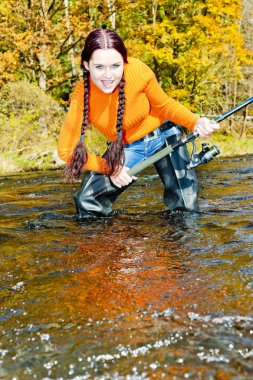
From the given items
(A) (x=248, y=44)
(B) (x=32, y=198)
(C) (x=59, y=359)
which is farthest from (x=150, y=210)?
(A) (x=248, y=44)

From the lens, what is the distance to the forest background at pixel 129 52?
555 inches

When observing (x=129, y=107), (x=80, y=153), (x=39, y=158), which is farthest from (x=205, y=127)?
(x=39, y=158)

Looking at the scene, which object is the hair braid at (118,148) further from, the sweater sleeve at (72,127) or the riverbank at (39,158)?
the riverbank at (39,158)

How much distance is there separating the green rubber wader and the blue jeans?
88mm

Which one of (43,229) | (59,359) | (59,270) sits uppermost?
(59,359)

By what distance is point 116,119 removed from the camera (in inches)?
170

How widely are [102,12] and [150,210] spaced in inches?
581

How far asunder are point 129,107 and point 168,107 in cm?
35

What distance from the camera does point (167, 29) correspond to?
18266 millimetres

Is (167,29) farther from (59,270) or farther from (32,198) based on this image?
(59,270)

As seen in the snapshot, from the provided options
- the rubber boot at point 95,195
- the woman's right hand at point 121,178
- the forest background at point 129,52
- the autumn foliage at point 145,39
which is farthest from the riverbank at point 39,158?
the woman's right hand at point 121,178

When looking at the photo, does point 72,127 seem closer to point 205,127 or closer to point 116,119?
point 116,119

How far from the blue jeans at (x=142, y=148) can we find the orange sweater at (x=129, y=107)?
19 cm

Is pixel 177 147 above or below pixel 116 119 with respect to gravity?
below
